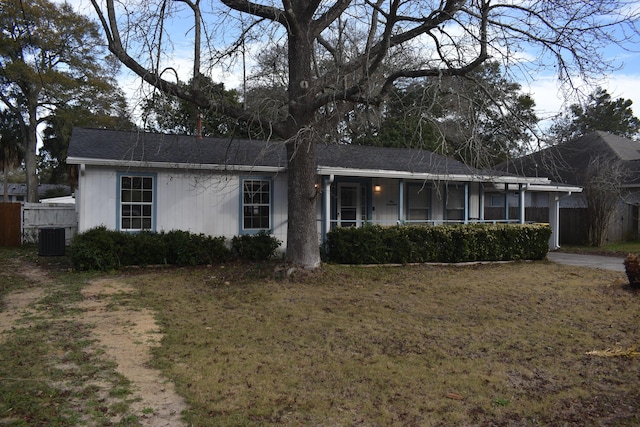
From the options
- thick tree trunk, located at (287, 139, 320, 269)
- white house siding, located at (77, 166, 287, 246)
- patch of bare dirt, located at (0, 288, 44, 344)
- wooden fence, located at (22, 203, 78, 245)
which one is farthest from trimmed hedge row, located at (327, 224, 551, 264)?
wooden fence, located at (22, 203, 78, 245)

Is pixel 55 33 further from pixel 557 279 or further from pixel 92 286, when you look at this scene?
pixel 557 279

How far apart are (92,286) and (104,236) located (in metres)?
1.98

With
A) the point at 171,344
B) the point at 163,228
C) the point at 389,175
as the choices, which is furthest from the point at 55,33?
the point at 171,344

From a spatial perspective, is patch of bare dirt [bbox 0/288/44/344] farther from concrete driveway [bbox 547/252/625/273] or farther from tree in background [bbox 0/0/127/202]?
tree in background [bbox 0/0/127/202]

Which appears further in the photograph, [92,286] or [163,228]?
[163,228]

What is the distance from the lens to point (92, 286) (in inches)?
366

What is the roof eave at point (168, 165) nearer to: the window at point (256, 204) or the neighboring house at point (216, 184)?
the neighboring house at point (216, 184)

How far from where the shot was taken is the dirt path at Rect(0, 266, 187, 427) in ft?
12.8

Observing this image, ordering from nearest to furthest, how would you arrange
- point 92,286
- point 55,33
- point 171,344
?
1. point 171,344
2. point 92,286
3. point 55,33

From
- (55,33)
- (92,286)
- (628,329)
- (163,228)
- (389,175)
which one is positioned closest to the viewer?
(628,329)

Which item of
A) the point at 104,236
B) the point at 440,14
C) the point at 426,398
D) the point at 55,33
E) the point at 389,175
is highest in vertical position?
the point at 55,33

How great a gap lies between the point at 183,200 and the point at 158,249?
1556 millimetres

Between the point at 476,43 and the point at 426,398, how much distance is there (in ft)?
24.6

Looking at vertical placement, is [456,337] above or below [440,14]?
below
